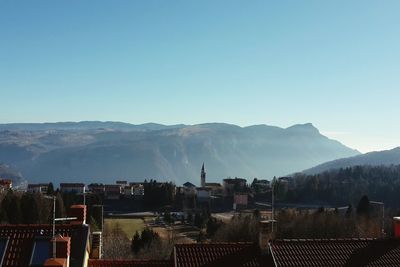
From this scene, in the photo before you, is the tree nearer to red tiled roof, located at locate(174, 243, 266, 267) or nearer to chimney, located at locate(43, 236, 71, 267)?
red tiled roof, located at locate(174, 243, 266, 267)

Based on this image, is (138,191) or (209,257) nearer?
(209,257)

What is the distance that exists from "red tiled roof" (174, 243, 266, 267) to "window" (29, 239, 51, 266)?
4023 mm

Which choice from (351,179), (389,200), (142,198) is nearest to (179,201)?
(142,198)

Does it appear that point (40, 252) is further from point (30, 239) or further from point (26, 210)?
point (26, 210)

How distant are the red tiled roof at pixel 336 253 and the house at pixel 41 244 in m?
6.25

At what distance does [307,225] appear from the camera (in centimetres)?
5847

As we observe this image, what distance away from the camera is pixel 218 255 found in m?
18.9

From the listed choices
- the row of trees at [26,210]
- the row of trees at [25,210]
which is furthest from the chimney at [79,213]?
the row of trees at [25,210]

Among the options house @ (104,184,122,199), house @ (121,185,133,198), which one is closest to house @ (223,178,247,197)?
house @ (121,185,133,198)

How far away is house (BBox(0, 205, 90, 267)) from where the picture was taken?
16.3m

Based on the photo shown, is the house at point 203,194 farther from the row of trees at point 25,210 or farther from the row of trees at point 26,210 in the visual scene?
the row of trees at point 25,210

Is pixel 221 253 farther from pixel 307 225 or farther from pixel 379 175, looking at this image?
pixel 379 175

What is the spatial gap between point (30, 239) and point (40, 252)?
0.88m

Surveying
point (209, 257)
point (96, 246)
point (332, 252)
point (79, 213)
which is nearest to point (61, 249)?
point (79, 213)
